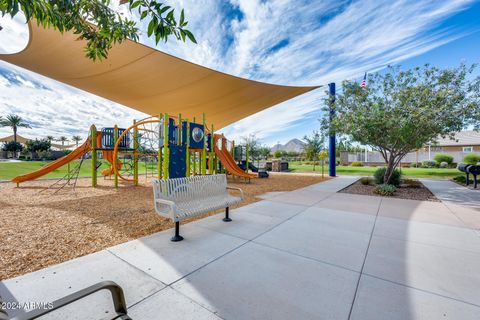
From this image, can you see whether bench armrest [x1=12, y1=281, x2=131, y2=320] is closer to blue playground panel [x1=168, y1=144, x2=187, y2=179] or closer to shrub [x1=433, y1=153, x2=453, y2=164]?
blue playground panel [x1=168, y1=144, x2=187, y2=179]

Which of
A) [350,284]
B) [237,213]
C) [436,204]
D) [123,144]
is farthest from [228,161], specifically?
[350,284]

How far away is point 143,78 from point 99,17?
22.2ft

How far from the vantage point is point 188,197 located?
3873mm

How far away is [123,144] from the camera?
353 inches

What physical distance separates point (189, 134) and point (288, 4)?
5.86 metres

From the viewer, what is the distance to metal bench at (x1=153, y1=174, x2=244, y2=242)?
3.15 meters

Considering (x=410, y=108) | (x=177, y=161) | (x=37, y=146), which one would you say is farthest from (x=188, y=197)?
(x=37, y=146)

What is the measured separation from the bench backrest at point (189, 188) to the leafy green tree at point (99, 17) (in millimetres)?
2098

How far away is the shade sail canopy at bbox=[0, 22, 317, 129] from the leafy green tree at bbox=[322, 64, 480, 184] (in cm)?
335

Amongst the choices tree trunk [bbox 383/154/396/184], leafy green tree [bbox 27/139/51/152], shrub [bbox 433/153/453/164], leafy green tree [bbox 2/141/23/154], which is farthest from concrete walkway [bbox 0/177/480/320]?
leafy green tree [bbox 2/141/23/154]

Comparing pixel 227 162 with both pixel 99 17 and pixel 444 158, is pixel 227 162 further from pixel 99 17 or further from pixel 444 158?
pixel 444 158

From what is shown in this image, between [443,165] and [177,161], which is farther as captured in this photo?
[443,165]

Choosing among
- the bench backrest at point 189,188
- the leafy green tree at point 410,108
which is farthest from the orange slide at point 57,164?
the leafy green tree at point 410,108

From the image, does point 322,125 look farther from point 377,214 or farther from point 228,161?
point 377,214
